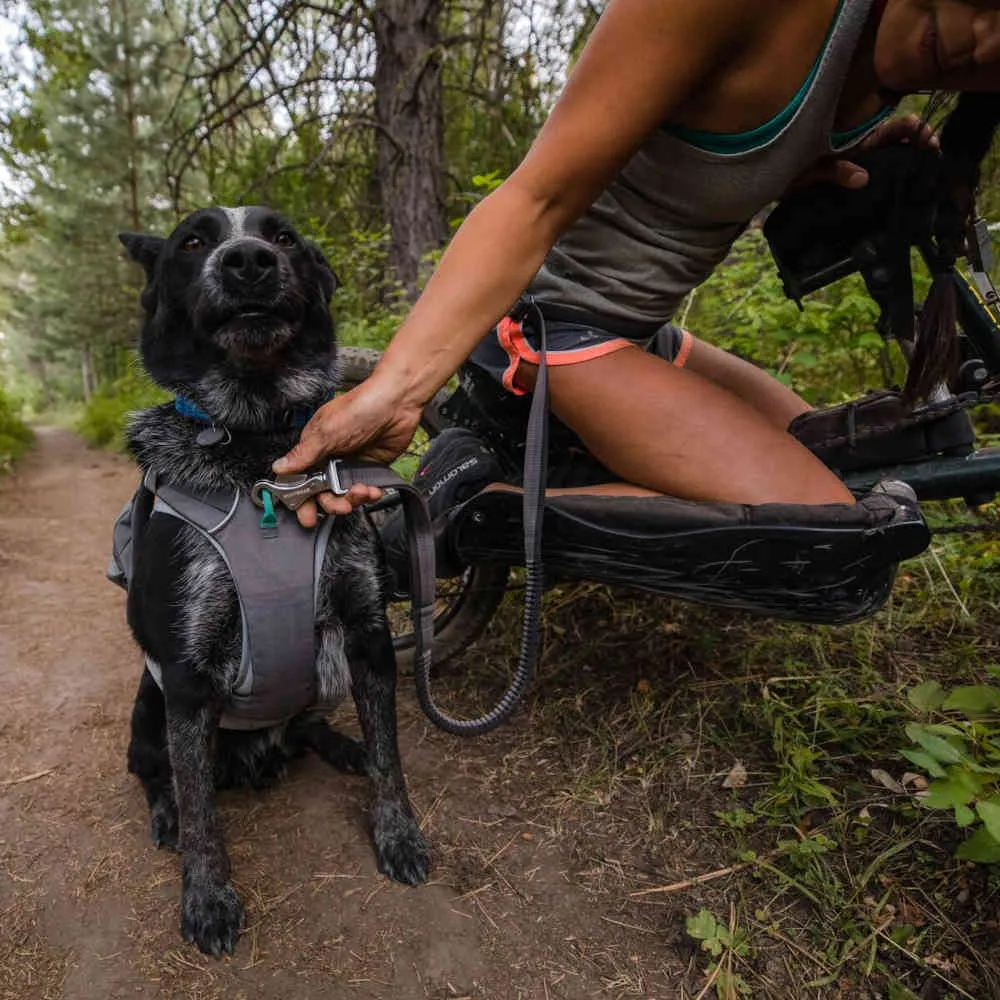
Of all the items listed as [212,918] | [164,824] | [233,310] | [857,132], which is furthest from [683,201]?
[164,824]

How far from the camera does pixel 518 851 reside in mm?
1834

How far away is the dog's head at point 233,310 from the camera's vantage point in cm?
184

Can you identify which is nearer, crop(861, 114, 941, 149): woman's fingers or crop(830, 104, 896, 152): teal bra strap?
crop(830, 104, 896, 152): teal bra strap

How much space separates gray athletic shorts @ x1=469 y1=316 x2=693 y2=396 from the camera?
5.99 feet

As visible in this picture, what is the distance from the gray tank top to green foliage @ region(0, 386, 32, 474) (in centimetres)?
900

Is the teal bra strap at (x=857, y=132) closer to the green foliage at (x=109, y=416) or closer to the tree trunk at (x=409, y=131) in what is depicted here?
the tree trunk at (x=409, y=131)

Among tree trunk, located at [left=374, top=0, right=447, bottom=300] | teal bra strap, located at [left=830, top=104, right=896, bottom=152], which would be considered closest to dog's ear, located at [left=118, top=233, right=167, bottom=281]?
teal bra strap, located at [left=830, top=104, right=896, bottom=152]

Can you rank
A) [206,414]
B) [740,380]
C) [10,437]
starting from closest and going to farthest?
[206,414] < [740,380] < [10,437]

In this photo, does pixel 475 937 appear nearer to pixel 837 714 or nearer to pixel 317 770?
pixel 317 770

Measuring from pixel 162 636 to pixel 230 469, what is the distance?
433mm

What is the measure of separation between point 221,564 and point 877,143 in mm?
1991

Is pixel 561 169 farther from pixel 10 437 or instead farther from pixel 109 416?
pixel 109 416

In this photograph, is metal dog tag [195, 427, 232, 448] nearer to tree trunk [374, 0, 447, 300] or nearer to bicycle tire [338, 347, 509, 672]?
bicycle tire [338, 347, 509, 672]

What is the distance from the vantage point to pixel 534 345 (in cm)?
189
